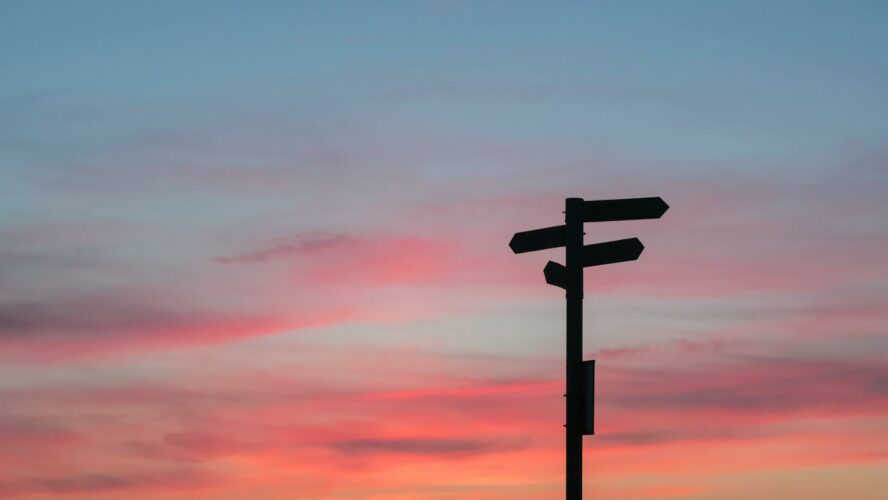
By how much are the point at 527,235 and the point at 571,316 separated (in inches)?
47.1

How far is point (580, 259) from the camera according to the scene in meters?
14.1

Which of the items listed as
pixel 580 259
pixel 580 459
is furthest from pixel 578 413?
pixel 580 259

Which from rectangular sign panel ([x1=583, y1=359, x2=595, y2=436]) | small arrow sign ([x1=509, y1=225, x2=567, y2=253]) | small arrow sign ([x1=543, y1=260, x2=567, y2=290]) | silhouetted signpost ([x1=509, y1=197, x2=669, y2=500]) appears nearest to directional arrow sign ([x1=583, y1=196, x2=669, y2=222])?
silhouetted signpost ([x1=509, y1=197, x2=669, y2=500])

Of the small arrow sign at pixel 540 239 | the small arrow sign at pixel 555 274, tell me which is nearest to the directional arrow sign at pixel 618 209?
the small arrow sign at pixel 540 239

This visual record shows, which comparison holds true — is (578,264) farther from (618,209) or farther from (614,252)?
(618,209)

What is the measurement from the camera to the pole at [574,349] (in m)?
13.4

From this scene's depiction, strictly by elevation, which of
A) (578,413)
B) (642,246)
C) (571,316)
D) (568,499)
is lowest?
(568,499)

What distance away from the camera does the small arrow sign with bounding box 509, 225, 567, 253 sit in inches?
563

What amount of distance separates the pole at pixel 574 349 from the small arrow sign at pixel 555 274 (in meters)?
0.07

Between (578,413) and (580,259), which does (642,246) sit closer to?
(580,259)

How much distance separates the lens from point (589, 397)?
13.7 metres

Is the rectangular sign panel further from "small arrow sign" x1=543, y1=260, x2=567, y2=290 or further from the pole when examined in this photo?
"small arrow sign" x1=543, y1=260, x2=567, y2=290

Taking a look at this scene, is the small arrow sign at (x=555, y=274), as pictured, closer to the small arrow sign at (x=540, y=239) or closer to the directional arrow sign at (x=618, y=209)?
the small arrow sign at (x=540, y=239)

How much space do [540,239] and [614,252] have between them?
3.01ft
